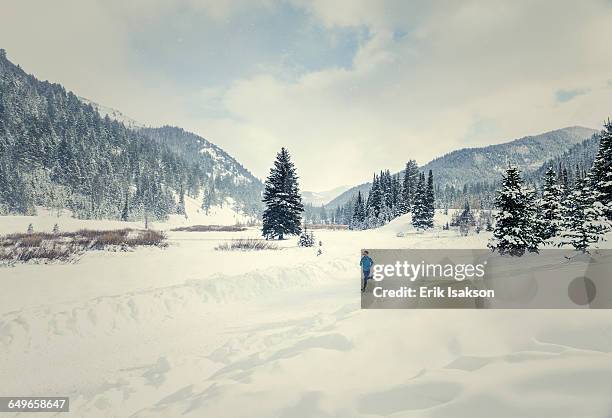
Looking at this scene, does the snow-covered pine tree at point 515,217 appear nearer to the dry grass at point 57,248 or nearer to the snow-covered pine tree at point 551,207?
the snow-covered pine tree at point 551,207

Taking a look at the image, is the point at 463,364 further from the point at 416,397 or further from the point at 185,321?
the point at 185,321

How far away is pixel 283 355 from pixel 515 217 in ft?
56.0

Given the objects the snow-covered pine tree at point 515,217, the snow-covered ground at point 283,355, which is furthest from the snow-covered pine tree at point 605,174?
the snow-covered ground at point 283,355

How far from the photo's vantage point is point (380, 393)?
12.6ft

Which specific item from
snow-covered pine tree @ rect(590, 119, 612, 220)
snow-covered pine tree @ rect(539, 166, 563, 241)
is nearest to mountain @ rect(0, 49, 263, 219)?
snow-covered pine tree @ rect(539, 166, 563, 241)

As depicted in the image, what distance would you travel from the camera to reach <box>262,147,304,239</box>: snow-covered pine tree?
32.2 m

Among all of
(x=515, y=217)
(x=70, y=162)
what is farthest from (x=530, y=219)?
(x=70, y=162)

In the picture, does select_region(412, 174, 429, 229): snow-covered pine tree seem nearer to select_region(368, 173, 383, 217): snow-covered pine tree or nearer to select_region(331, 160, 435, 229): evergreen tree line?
select_region(331, 160, 435, 229): evergreen tree line

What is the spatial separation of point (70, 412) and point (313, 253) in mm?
16098

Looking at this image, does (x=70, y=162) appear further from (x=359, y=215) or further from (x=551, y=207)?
(x=551, y=207)

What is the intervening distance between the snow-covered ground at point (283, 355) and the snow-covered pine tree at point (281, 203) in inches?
824

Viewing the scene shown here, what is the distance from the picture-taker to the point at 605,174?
62.5ft

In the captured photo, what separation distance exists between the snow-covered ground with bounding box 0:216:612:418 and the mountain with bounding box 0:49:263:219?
78042 mm

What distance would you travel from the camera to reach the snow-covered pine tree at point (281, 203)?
32.2 metres
